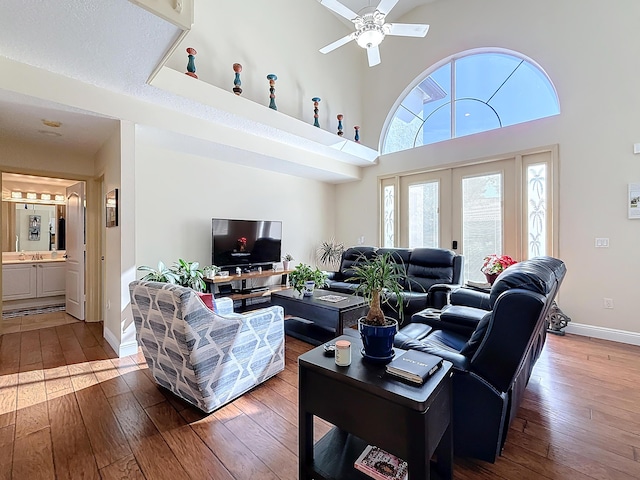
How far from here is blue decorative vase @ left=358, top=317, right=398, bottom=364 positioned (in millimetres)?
1331

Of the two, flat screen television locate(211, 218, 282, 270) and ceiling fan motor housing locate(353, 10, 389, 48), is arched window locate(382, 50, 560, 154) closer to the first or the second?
ceiling fan motor housing locate(353, 10, 389, 48)

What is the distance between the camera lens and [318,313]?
331 centimetres

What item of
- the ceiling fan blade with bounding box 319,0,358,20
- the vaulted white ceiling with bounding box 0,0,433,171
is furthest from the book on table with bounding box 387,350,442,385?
the ceiling fan blade with bounding box 319,0,358,20

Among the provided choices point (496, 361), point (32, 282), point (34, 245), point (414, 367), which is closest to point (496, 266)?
point (496, 361)

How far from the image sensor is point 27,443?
177 centimetres

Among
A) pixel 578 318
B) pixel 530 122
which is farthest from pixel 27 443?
pixel 530 122

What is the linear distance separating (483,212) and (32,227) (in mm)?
8121

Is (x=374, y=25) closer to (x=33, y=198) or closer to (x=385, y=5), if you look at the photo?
(x=385, y=5)

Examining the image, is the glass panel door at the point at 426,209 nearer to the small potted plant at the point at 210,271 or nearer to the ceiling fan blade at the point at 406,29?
the ceiling fan blade at the point at 406,29

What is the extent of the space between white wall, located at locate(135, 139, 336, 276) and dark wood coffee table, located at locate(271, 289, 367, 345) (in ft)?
5.64

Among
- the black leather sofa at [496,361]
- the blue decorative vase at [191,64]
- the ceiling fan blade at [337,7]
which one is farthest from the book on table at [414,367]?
the blue decorative vase at [191,64]

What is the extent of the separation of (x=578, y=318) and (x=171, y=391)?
4.72 metres

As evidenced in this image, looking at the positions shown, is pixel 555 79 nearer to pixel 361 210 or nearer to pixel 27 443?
pixel 361 210

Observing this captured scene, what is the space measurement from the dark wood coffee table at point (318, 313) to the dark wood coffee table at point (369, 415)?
1.61 m
